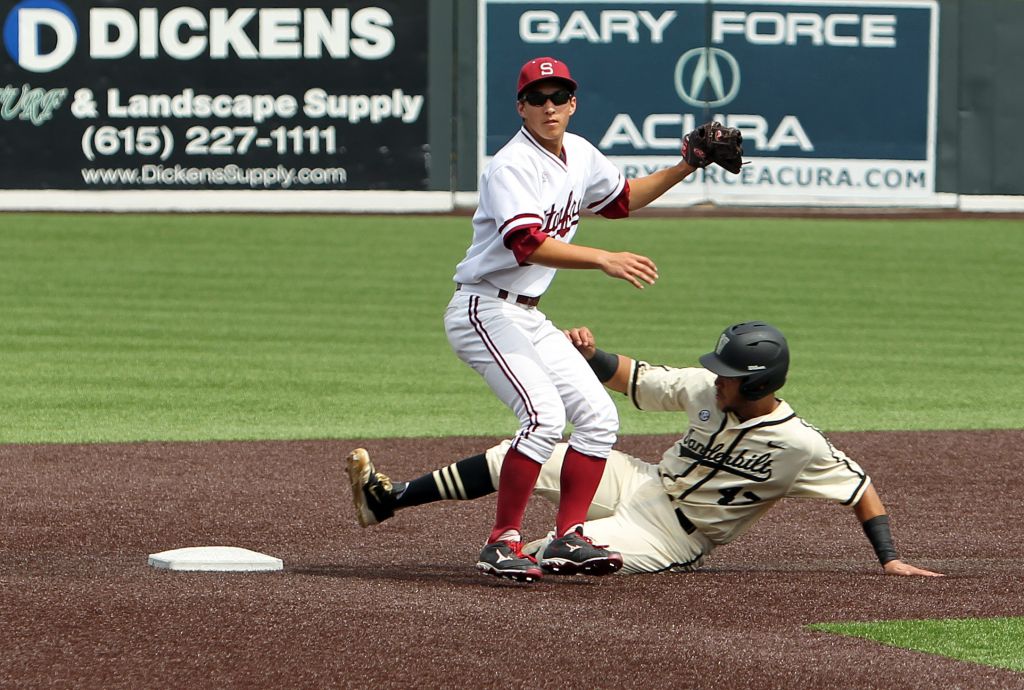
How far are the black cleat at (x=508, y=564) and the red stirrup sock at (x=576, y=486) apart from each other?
0.17 meters

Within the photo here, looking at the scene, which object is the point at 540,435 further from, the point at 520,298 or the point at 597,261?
the point at 597,261

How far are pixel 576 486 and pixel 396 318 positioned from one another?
9029 millimetres

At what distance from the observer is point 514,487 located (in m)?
5.62

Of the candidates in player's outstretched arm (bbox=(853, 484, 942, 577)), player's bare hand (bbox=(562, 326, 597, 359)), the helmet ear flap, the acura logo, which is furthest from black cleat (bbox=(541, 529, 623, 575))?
the acura logo

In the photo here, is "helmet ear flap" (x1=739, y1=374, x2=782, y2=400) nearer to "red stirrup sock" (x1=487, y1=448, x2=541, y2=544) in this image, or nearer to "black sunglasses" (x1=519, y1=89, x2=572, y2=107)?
"red stirrup sock" (x1=487, y1=448, x2=541, y2=544)

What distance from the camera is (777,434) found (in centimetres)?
565

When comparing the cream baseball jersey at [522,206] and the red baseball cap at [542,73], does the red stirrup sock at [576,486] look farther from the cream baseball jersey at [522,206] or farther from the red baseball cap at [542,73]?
the red baseball cap at [542,73]

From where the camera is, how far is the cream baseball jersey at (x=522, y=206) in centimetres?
549

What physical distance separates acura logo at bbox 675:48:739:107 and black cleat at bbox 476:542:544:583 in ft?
54.1

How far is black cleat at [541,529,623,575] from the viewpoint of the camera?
5395 millimetres

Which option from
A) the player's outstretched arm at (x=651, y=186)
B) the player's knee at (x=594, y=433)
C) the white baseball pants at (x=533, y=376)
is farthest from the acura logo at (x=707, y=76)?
the player's knee at (x=594, y=433)

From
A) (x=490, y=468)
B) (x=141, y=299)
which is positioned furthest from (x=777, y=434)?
(x=141, y=299)

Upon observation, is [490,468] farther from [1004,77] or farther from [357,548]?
[1004,77]

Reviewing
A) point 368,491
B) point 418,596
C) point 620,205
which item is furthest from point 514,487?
point 620,205
